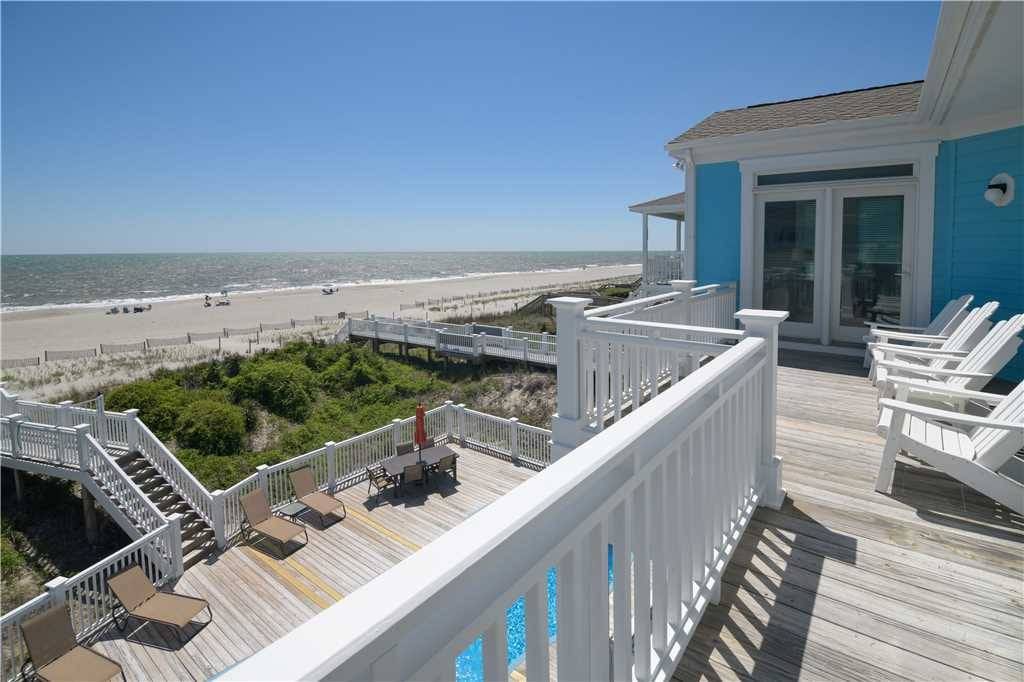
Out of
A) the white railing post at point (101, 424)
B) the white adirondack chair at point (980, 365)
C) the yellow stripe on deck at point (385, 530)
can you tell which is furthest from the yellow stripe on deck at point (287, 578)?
the white adirondack chair at point (980, 365)

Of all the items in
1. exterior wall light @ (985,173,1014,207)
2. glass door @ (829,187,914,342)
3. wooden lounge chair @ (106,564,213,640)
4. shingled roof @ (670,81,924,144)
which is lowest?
wooden lounge chair @ (106,564,213,640)

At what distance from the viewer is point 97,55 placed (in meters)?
41.1

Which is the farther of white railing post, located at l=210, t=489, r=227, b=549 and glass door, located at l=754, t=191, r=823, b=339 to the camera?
white railing post, located at l=210, t=489, r=227, b=549

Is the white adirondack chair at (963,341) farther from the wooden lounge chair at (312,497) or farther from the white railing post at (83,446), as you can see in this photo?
the white railing post at (83,446)

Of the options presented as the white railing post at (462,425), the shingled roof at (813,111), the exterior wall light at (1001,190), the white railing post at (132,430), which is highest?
the shingled roof at (813,111)

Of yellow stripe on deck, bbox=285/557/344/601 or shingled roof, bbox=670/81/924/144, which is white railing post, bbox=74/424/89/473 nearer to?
yellow stripe on deck, bbox=285/557/344/601

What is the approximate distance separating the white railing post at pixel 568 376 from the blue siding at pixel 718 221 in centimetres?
521

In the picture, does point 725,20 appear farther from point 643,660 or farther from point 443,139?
point 443,139

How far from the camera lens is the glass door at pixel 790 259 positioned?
7473mm

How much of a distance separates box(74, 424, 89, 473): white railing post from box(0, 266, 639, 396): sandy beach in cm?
1027

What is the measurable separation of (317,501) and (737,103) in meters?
11.3

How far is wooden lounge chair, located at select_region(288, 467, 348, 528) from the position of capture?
974 cm

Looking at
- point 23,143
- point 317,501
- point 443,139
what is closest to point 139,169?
point 23,143

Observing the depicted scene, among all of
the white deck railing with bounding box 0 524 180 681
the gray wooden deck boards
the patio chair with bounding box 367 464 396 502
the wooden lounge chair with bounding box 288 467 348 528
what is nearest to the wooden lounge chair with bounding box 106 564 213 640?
the white deck railing with bounding box 0 524 180 681
